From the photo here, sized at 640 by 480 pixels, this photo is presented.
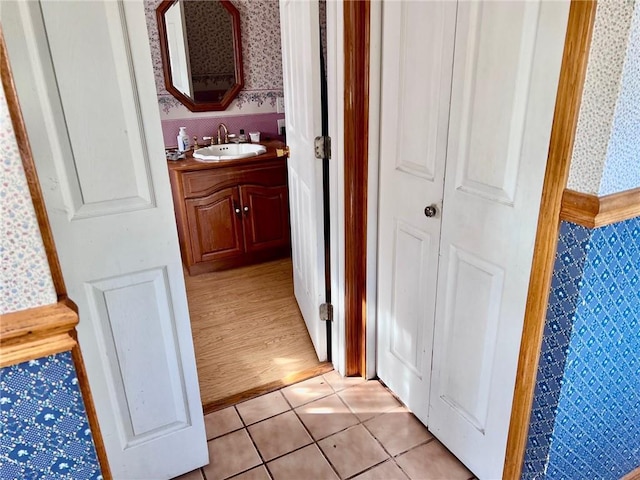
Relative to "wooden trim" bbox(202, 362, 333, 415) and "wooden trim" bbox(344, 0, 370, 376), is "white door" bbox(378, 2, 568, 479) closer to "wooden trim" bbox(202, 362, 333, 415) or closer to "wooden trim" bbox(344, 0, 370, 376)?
"wooden trim" bbox(344, 0, 370, 376)

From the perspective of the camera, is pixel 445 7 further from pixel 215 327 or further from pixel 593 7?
pixel 215 327

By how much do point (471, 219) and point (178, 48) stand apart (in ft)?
8.51

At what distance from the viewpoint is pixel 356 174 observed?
1.80 m

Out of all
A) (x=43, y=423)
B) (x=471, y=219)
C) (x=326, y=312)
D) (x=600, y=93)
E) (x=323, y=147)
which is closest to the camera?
(x=43, y=423)

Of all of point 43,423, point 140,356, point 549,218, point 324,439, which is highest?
point 549,218

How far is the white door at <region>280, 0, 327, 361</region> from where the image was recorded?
6.05ft

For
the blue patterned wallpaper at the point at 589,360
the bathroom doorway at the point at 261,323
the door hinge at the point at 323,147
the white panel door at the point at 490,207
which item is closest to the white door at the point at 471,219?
the white panel door at the point at 490,207

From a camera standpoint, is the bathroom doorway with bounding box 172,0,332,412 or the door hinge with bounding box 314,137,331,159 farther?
the bathroom doorway with bounding box 172,0,332,412

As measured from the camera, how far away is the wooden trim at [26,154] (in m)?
0.73

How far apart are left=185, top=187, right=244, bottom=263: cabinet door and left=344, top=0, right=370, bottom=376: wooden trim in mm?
1355

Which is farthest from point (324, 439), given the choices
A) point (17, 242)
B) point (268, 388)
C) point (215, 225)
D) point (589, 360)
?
point (215, 225)

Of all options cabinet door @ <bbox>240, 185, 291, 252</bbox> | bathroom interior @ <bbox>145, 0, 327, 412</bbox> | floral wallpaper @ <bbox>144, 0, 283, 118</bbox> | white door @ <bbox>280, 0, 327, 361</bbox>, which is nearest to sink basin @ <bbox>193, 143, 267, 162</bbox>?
bathroom interior @ <bbox>145, 0, 327, 412</bbox>

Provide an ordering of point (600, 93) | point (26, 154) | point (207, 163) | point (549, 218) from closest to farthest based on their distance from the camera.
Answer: point (26, 154), point (600, 93), point (549, 218), point (207, 163)

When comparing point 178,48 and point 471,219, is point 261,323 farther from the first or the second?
point 178,48
